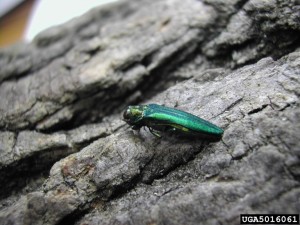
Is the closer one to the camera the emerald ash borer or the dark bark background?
the dark bark background

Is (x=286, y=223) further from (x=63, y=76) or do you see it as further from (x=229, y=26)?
(x=63, y=76)

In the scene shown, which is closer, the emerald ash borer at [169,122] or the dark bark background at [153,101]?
the dark bark background at [153,101]

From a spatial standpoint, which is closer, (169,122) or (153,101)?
(169,122)

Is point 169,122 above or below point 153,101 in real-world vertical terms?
above

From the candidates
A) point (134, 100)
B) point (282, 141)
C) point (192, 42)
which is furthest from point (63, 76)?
point (282, 141)
